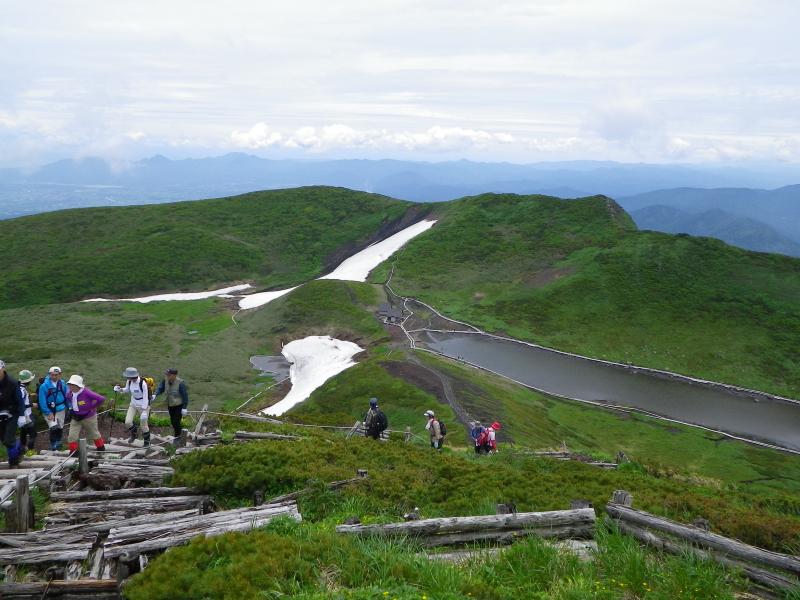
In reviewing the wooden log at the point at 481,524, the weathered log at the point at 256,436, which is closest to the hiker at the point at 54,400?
the weathered log at the point at 256,436

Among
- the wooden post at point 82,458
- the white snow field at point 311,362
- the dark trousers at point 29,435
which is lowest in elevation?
the white snow field at point 311,362

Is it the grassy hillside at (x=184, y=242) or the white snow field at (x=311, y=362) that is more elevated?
the grassy hillside at (x=184, y=242)

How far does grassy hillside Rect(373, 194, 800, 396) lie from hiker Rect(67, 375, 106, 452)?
7349 cm

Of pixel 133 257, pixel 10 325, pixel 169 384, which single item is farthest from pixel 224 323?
pixel 169 384

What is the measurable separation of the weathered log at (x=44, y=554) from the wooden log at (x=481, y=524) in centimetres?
599

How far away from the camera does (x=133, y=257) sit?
125 metres

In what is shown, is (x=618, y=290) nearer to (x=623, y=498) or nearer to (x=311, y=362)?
(x=311, y=362)

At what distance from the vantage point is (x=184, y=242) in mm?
135500

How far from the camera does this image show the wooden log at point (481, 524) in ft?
38.2

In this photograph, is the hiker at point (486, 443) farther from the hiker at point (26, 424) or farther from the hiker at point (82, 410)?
the hiker at point (26, 424)

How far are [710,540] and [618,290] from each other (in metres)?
94.8

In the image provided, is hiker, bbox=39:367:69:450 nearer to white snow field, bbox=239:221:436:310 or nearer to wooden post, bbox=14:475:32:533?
wooden post, bbox=14:475:32:533

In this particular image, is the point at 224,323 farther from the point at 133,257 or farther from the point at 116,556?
the point at 116,556

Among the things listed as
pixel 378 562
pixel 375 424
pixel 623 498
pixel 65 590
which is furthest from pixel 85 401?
pixel 623 498
